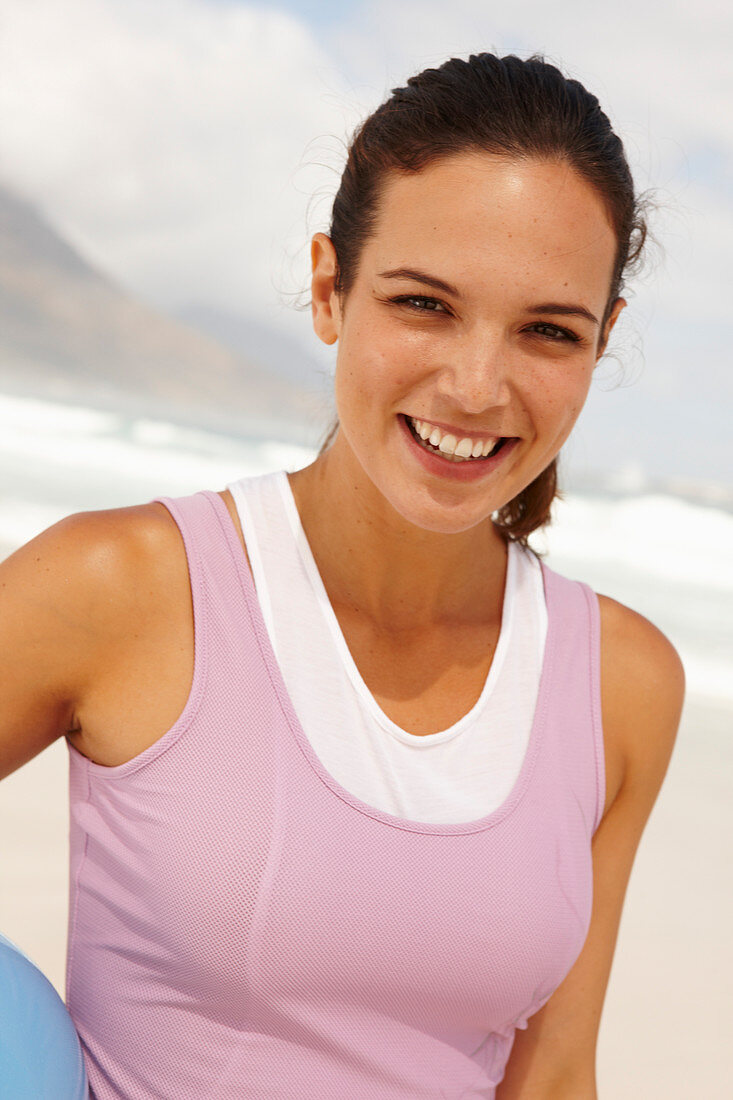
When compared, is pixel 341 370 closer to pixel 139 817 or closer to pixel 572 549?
pixel 139 817

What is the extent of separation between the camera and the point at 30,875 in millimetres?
3270

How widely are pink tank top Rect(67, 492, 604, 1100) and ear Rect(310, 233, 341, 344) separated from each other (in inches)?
13.9

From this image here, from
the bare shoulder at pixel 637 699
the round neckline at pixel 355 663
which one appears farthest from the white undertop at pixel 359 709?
the bare shoulder at pixel 637 699

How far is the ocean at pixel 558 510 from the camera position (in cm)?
747

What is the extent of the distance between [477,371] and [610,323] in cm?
38

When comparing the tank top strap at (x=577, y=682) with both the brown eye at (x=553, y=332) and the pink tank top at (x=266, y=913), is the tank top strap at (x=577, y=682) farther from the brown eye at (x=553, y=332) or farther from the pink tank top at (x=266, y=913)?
the brown eye at (x=553, y=332)

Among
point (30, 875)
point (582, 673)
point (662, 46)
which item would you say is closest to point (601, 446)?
point (662, 46)

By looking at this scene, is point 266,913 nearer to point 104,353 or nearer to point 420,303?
point 420,303

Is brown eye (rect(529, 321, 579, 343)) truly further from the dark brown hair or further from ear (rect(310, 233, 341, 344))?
ear (rect(310, 233, 341, 344))

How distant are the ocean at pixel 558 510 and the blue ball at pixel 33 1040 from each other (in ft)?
15.0

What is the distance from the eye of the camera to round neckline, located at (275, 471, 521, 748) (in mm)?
1586

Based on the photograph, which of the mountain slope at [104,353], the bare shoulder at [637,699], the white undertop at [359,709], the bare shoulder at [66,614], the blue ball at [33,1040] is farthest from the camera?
the mountain slope at [104,353]

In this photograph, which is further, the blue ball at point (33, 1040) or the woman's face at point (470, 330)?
the woman's face at point (470, 330)

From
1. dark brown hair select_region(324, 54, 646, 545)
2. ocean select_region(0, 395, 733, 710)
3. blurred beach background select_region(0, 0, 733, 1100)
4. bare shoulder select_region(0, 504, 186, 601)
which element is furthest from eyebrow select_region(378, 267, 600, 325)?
ocean select_region(0, 395, 733, 710)
